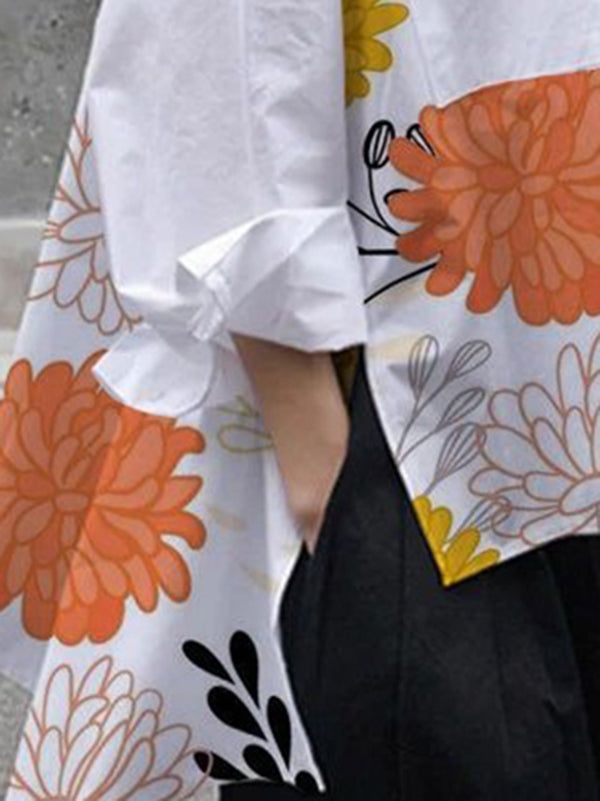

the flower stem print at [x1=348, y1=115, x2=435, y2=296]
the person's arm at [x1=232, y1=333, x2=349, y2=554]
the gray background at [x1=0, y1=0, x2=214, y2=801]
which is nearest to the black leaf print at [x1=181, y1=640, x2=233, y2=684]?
the person's arm at [x1=232, y1=333, x2=349, y2=554]

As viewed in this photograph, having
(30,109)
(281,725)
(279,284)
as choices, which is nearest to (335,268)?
(279,284)

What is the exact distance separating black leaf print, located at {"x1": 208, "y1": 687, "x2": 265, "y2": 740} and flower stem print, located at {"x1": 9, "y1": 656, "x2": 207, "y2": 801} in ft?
0.10

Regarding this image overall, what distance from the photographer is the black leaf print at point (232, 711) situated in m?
1.09

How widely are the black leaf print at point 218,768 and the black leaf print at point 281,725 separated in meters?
0.05

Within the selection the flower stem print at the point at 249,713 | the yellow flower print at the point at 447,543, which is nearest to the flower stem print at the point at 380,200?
the yellow flower print at the point at 447,543

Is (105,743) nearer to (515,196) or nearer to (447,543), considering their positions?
(447,543)

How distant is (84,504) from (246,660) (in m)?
0.18

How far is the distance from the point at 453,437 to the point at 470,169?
0.46 feet

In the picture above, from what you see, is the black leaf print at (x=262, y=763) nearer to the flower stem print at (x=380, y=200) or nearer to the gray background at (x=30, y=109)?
Answer: the flower stem print at (x=380, y=200)

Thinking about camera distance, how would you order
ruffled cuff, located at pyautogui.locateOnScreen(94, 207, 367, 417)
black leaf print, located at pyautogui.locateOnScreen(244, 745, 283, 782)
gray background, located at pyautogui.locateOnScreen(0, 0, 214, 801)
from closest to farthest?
ruffled cuff, located at pyautogui.locateOnScreen(94, 207, 367, 417) < black leaf print, located at pyautogui.locateOnScreen(244, 745, 283, 782) < gray background, located at pyautogui.locateOnScreen(0, 0, 214, 801)

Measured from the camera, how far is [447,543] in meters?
1.01

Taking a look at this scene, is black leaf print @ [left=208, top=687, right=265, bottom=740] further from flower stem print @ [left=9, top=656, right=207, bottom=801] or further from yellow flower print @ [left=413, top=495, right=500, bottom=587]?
yellow flower print @ [left=413, top=495, right=500, bottom=587]

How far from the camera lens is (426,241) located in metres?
1.01

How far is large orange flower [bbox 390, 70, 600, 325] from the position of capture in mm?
986
